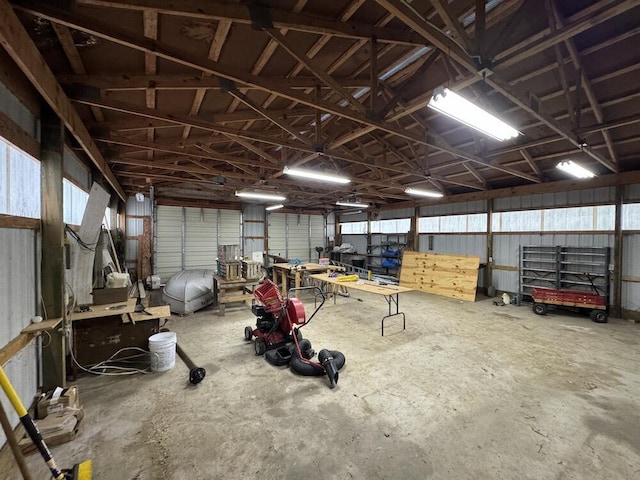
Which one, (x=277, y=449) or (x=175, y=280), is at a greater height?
(x=175, y=280)

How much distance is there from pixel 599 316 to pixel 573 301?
1.56ft

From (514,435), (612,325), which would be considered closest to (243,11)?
(514,435)

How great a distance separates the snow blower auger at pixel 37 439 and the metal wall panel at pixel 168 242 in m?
9.70

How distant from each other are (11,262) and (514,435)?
468 centimetres

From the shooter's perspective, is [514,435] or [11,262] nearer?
[11,262]

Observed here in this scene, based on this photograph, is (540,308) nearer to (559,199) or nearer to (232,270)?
(559,199)

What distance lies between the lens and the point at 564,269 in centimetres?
680

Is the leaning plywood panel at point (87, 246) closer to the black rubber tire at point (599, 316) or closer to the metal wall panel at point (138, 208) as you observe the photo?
the metal wall panel at point (138, 208)

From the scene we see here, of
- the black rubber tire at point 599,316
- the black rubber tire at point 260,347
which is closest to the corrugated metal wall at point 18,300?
the black rubber tire at point 260,347

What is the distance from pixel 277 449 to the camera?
7.43 ft

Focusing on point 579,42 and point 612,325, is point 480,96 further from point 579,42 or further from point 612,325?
point 612,325

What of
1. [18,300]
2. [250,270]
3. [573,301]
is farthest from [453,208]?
[18,300]

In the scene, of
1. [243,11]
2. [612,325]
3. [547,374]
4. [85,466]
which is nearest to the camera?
[85,466]

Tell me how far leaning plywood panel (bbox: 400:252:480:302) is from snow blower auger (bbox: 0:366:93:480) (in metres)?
8.33
